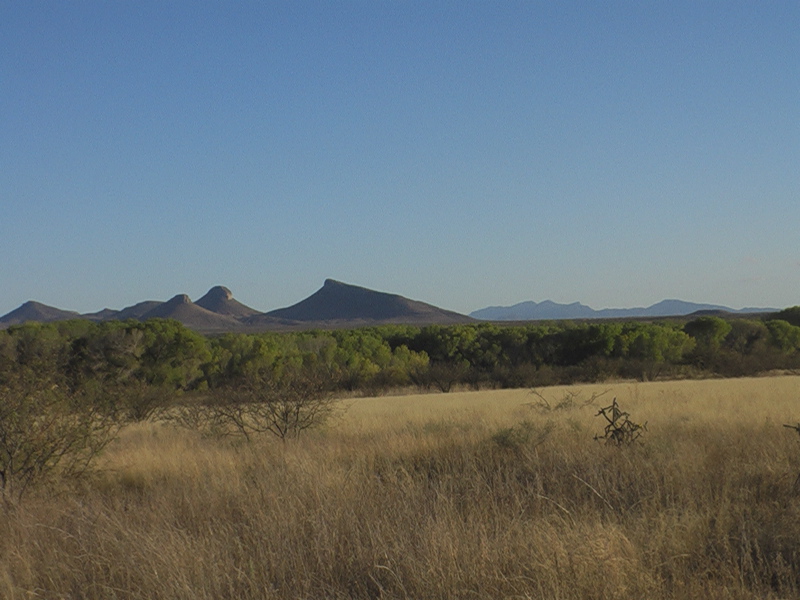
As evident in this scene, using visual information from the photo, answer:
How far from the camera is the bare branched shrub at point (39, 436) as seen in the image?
820cm

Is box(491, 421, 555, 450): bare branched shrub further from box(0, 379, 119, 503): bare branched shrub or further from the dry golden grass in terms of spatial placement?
box(0, 379, 119, 503): bare branched shrub

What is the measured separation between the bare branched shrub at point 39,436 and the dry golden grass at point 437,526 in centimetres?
34

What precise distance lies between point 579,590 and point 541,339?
55.8 m

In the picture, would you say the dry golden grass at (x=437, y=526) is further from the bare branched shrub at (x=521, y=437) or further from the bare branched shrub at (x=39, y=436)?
the bare branched shrub at (x=39, y=436)

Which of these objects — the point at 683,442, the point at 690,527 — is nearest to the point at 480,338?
the point at 683,442

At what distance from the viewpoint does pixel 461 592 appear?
4.48 m

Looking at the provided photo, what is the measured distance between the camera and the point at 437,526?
5.35 metres

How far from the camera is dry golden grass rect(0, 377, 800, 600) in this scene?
4.68m

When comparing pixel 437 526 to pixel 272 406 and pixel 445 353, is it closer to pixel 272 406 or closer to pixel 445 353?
pixel 272 406

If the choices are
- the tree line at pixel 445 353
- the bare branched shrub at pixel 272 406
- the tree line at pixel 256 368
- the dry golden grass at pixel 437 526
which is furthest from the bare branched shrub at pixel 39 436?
the tree line at pixel 445 353

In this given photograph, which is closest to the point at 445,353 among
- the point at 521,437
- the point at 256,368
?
the point at 256,368

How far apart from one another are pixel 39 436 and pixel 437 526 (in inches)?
199

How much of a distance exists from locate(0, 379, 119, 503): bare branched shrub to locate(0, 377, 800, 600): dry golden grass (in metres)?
0.34

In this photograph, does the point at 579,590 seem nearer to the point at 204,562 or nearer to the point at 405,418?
the point at 204,562
